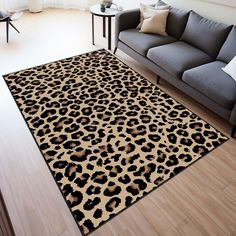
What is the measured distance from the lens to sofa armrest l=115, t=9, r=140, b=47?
329cm

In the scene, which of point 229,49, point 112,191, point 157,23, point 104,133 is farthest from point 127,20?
point 112,191

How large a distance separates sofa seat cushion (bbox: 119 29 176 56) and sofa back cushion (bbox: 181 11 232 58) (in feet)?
0.86

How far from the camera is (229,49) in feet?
8.58

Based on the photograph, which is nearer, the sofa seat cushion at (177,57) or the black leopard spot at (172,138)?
the black leopard spot at (172,138)

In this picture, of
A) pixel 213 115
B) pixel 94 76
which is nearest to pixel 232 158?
pixel 213 115

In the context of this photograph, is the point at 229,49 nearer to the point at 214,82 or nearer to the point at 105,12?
the point at 214,82

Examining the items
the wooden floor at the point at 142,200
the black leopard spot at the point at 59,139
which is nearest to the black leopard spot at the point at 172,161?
the wooden floor at the point at 142,200

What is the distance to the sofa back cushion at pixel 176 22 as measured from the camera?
3102 millimetres

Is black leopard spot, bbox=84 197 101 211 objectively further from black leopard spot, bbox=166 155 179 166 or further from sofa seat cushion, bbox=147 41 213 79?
sofa seat cushion, bbox=147 41 213 79

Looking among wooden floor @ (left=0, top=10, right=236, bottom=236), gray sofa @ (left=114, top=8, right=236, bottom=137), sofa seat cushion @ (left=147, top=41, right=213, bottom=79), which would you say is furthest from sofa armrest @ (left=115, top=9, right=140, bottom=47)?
wooden floor @ (left=0, top=10, right=236, bottom=236)

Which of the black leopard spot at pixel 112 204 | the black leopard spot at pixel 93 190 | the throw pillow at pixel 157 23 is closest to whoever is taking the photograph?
the black leopard spot at pixel 112 204

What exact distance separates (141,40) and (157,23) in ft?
1.13

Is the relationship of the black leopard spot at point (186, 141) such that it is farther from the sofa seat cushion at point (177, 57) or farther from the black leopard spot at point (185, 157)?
the sofa seat cushion at point (177, 57)

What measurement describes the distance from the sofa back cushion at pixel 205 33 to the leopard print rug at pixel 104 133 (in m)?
0.72
